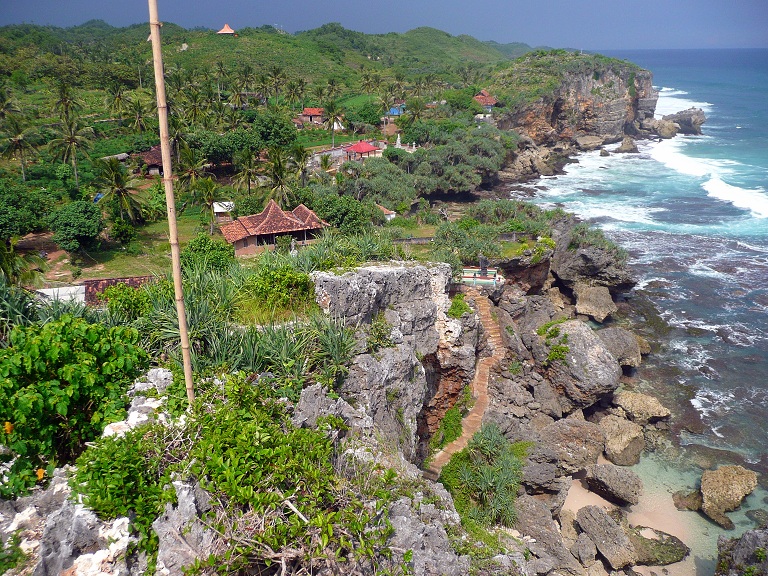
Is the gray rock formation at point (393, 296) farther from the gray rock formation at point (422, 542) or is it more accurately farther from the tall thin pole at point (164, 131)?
the tall thin pole at point (164, 131)

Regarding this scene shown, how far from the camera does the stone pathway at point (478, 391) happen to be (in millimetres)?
18172

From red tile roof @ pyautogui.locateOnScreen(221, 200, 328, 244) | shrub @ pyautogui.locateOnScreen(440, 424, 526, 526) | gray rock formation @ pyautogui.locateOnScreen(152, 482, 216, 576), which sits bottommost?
→ shrub @ pyautogui.locateOnScreen(440, 424, 526, 526)

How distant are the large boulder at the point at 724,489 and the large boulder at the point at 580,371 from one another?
4.96 metres

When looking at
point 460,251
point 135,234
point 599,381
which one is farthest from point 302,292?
point 135,234

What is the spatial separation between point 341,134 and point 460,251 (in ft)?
147

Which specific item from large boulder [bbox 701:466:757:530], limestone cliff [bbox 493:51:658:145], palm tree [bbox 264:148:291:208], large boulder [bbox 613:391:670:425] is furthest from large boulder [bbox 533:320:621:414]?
limestone cliff [bbox 493:51:658:145]

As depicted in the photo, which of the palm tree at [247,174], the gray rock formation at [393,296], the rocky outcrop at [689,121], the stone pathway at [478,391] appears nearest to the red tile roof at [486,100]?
the rocky outcrop at [689,121]

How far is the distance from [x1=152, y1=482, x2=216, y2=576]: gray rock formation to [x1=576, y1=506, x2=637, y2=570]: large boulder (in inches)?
580

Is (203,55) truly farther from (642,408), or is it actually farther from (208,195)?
(642,408)

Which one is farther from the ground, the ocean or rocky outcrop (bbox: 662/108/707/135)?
rocky outcrop (bbox: 662/108/707/135)

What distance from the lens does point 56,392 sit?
8.04m

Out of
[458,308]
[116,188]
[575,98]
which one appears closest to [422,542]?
[458,308]

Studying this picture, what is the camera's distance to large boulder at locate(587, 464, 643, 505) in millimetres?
19672

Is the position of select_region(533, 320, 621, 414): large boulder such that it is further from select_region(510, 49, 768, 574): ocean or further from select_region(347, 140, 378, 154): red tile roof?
select_region(347, 140, 378, 154): red tile roof
